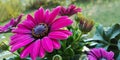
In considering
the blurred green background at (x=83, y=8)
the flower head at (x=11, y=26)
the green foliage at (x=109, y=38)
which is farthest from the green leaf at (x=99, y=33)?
the blurred green background at (x=83, y=8)

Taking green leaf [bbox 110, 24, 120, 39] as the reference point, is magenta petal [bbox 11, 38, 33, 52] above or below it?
above

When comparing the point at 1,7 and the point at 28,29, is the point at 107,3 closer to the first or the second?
the point at 1,7

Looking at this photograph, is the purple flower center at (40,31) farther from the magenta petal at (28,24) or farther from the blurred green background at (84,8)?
the blurred green background at (84,8)

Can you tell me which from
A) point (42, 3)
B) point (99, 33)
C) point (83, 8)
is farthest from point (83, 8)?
point (99, 33)

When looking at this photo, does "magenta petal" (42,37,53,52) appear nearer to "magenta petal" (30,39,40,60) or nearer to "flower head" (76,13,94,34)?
"magenta petal" (30,39,40,60)

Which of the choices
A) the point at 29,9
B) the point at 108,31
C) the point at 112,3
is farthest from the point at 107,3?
the point at 108,31

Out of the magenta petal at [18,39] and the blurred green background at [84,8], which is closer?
the magenta petal at [18,39]

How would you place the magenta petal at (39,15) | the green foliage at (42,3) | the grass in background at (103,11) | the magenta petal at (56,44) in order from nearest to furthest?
the magenta petal at (56,44), the magenta petal at (39,15), the grass in background at (103,11), the green foliage at (42,3)

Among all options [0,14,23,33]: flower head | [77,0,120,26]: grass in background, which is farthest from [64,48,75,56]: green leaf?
[77,0,120,26]: grass in background

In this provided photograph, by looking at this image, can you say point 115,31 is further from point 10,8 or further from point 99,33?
point 10,8
